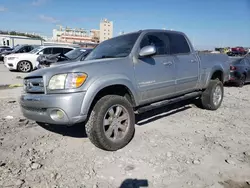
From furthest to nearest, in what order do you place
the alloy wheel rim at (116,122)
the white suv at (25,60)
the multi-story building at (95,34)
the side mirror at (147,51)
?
the multi-story building at (95,34), the white suv at (25,60), the side mirror at (147,51), the alloy wheel rim at (116,122)

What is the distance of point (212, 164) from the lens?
11.3ft

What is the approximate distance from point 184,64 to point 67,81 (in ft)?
9.22

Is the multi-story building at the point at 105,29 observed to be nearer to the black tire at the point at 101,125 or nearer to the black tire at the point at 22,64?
the black tire at the point at 22,64

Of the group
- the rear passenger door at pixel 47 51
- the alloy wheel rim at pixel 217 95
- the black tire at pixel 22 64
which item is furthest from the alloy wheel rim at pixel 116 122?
the black tire at pixel 22 64

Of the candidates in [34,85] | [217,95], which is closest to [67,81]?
[34,85]

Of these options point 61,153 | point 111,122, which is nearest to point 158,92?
point 111,122


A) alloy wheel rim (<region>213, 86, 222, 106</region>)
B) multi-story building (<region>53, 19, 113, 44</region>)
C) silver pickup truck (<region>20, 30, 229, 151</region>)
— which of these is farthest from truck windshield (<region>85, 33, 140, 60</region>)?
multi-story building (<region>53, 19, 113, 44</region>)

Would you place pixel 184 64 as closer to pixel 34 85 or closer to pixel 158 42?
pixel 158 42

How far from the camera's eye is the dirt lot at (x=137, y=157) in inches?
117

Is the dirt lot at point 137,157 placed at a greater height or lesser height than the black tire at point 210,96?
lesser

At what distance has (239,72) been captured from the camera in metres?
11.4

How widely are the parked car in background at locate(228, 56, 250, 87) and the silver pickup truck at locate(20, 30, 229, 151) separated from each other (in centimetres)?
688

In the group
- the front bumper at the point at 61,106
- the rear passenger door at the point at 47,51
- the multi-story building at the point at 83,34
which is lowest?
the front bumper at the point at 61,106

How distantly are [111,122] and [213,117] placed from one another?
3.11m
